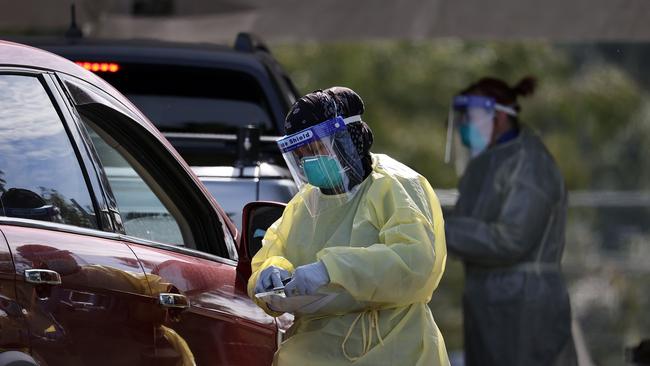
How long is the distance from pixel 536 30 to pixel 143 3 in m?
2.52

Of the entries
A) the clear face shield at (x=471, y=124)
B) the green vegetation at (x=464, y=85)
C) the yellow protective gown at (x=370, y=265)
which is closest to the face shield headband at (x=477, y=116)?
the clear face shield at (x=471, y=124)

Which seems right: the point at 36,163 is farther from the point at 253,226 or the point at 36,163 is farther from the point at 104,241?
the point at 253,226

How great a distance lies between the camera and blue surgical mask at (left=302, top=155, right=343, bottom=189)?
426 cm

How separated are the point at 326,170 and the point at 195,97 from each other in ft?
9.59

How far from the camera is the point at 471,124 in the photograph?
9.30 meters

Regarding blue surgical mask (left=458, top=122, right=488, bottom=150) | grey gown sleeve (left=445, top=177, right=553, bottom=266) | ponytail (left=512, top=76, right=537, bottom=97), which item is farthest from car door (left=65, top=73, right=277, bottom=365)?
ponytail (left=512, top=76, right=537, bottom=97)

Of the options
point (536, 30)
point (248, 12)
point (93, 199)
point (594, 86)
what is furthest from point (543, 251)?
point (594, 86)

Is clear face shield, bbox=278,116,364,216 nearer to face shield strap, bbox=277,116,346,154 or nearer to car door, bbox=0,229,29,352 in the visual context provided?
face shield strap, bbox=277,116,346,154

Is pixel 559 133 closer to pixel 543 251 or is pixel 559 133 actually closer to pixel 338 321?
pixel 543 251

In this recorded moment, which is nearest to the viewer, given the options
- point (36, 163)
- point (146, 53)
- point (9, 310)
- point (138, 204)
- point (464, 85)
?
point (9, 310)

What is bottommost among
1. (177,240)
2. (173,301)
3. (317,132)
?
(173,301)

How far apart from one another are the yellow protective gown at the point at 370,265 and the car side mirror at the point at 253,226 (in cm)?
30

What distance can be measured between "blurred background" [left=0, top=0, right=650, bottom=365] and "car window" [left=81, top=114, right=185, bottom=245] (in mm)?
4929

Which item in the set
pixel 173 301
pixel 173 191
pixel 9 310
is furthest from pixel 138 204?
pixel 9 310
